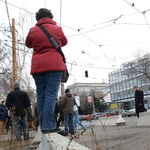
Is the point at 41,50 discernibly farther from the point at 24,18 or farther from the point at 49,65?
the point at 24,18

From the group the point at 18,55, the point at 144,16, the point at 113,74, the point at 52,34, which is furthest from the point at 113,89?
the point at 52,34

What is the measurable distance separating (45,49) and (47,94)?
2.12 ft

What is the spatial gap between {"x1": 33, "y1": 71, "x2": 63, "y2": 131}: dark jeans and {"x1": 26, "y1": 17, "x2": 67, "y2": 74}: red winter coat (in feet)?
0.31

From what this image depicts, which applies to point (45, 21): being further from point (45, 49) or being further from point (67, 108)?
point (67, 108)

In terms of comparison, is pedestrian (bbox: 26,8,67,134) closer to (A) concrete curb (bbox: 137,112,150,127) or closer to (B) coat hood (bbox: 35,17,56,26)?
(B) coat hood (bbox: 35,17,56,26)

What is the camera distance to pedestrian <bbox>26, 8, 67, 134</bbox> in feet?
9.98

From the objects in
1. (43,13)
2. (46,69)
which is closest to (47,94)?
(46,69)

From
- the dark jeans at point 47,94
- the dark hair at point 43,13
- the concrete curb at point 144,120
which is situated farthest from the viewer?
the concrete curb at point 144,120

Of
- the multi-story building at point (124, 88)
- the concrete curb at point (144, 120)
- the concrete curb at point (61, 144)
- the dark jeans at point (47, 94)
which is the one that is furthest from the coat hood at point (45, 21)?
the multi-story building at point (124, 88)

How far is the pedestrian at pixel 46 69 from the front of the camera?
3.04 m

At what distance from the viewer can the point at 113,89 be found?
304ft

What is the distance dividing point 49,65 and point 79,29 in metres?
14.4

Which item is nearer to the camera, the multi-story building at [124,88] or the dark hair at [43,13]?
the dark hair at [43,13]

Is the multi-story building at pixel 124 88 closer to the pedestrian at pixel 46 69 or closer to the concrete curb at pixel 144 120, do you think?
the concrete curb at pixel 144 120
